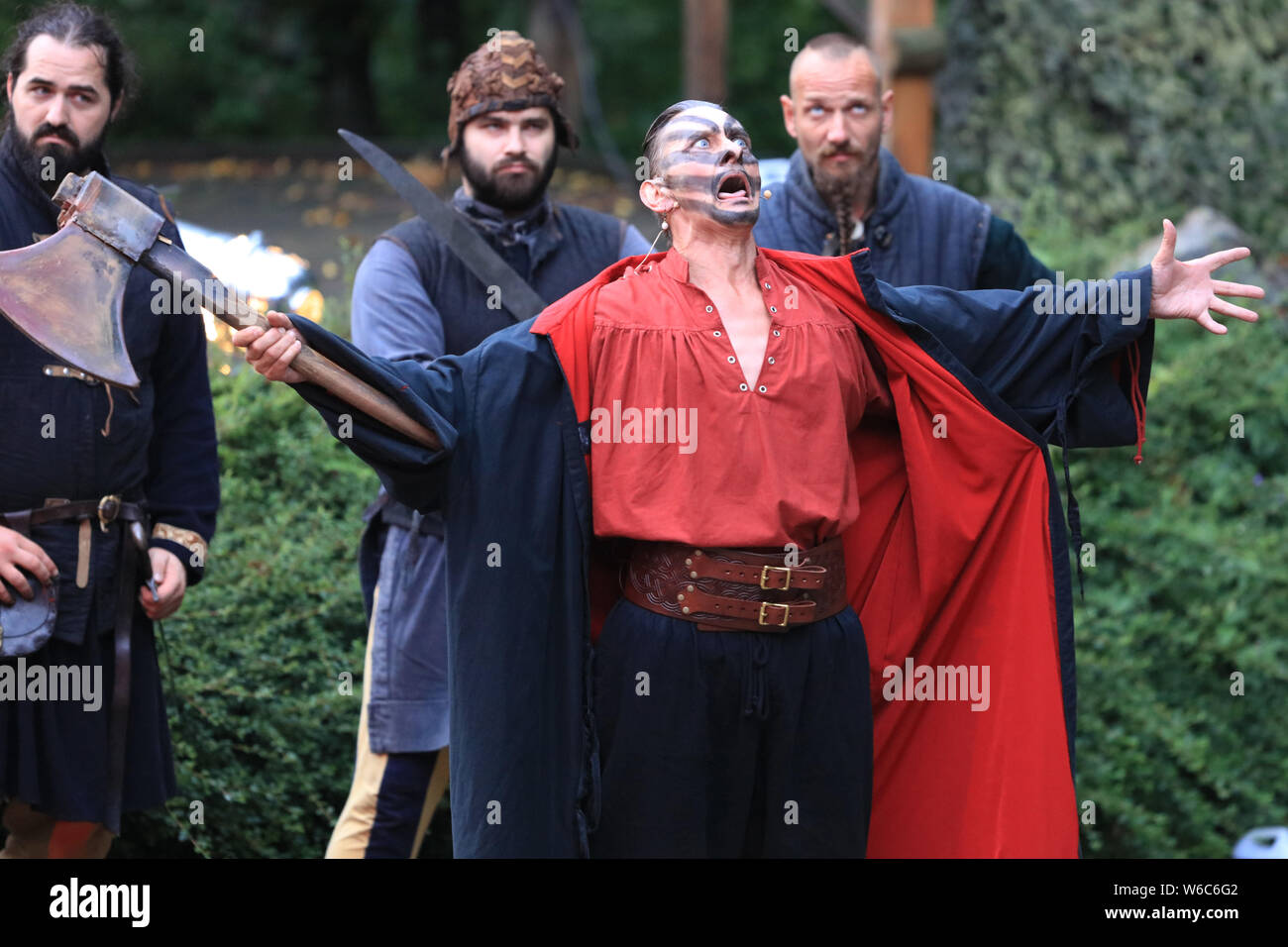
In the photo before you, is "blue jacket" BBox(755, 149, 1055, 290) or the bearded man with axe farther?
"blue jacket" BBox(755, 149, 1055, 290)

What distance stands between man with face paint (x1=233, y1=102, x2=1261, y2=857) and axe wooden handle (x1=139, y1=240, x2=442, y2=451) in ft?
0.12

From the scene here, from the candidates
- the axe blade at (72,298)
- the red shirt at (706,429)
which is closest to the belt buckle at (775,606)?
the red shirt at (706,429)

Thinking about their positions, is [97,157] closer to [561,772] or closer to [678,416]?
[678,416]

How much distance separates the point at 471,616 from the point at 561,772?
35 centimetres

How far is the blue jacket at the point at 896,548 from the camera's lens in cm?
291

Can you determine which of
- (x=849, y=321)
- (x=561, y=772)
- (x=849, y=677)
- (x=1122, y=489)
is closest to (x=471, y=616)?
(x=561, y=772)

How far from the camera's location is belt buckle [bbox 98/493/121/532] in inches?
130

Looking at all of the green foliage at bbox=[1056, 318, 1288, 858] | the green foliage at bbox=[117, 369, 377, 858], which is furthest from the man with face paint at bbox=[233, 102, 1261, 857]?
the green foliage at bbox=[1056, 318, 1288, 858]

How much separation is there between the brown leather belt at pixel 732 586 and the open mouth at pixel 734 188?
68cm

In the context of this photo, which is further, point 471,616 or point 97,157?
point 97,157

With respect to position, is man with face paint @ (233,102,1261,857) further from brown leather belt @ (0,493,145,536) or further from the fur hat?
brown leather belt @ (0,493,145,536)

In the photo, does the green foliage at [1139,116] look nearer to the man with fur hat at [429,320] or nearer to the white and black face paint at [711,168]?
the man with fur hat at [429,320]
